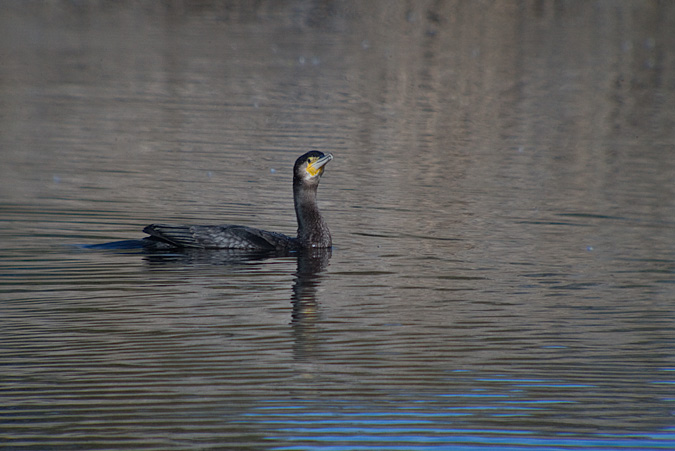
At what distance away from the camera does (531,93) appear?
973 inches

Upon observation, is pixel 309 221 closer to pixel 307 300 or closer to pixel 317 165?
pixel 317 165

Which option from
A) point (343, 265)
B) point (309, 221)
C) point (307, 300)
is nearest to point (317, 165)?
point (309, 221)

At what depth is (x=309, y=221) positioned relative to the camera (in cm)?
1036

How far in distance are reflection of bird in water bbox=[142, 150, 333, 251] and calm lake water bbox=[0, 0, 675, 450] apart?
0.20 m

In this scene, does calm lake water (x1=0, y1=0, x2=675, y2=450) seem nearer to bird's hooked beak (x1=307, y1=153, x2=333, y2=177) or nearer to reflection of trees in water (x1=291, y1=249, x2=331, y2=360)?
reflection of trees in water (x1=291, y1=249, x2=331, y2=360)

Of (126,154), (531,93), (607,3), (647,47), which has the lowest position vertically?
(126,154)

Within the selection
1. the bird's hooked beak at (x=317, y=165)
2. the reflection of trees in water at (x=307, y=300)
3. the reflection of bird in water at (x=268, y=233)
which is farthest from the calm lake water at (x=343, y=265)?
the bird's hooked beak at (x=317, y=165)

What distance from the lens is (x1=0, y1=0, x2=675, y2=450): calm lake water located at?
16.5ft

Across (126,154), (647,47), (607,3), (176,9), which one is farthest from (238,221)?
(607,3)

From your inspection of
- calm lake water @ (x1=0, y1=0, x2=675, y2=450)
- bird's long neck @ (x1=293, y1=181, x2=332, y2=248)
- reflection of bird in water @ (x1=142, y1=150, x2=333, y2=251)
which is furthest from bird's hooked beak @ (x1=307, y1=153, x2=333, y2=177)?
calm lake water @ (x1=0, y1=0, x2=675, y2=450)

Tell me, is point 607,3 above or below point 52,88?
above

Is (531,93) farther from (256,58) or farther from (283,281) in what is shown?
(283,281)

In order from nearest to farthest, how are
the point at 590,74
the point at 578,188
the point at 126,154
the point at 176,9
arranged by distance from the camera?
the point at 578,188, the point at 126,154, the point at 590,74, the point at 176,9

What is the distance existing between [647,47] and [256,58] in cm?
1407
